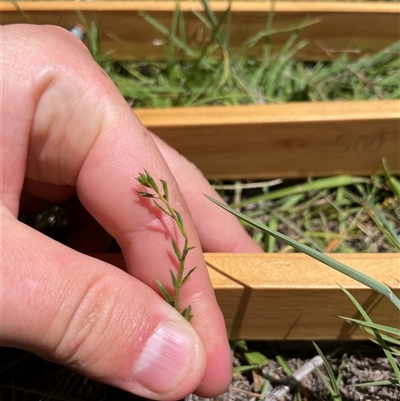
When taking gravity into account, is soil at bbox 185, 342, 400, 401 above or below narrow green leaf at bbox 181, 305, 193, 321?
below

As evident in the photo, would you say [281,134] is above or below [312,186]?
above

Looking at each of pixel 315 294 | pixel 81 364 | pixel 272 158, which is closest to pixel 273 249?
pixel 272 158

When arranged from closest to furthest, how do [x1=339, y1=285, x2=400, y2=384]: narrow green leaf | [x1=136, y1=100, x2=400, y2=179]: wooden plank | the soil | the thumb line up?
1. the thumb
2. [x1=339, y1=285, x2=400, y2=384]: narrow green leaf
3. the soil
4. [x1=136, y1=100, x2=400, y2=179]: wooden plank

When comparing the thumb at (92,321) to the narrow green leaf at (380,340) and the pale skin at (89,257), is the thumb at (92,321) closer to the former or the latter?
the pale skin at (89,257)

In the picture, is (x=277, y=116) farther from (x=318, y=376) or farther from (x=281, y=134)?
(x=318, y=376)

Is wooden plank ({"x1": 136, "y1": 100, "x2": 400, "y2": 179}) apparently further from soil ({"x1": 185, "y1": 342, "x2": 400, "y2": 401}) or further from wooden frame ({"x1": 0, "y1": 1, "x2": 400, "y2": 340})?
soil ({"x1": 185, "y1": 342, "x2": 400, "y2": 401})

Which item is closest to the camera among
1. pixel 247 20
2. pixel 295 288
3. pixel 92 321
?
pixel 92 321

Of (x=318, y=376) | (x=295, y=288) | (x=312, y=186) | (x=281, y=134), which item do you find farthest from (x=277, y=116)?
(x=318, y=376)

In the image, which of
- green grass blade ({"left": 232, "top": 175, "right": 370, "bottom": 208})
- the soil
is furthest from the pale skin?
green grass blade ({"left": 232, "top": 175, "right": 370, "bottom": 208})

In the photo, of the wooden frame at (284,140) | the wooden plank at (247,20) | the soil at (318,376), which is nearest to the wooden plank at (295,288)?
the wooden frame at (284,140)
